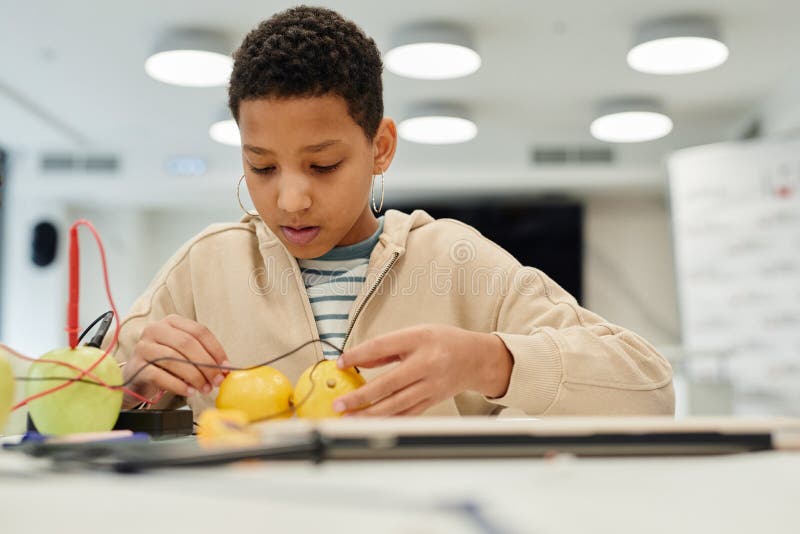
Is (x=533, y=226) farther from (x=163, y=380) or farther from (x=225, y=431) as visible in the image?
(x=225, y=431)

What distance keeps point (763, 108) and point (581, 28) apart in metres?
2.07

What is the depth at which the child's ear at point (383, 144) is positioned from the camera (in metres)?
1.26

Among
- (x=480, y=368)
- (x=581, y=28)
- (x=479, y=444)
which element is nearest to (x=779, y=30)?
(x=581, y=28)

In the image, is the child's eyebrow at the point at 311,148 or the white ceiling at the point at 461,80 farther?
the white ceiling at the point at 461,80

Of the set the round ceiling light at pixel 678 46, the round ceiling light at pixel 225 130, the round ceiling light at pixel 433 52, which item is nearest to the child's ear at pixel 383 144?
the round ceiling light at pixel 433 52

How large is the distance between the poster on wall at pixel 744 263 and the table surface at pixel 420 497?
466 centimetres

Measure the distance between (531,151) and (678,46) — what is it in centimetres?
257

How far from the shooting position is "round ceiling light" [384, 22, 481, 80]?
13.3 feet

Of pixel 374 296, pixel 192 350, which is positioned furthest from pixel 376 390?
pixel 374 296

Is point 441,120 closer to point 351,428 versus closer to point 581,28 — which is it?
point 581,28

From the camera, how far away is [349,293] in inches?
51.4

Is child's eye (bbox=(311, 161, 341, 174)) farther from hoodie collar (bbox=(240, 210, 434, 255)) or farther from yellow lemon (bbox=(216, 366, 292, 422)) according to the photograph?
yellow lemon (bbox=(216, 366, 292, 422))

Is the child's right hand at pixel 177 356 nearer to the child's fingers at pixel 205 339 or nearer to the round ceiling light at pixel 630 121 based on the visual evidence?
the child's fingers at pixel 205 339

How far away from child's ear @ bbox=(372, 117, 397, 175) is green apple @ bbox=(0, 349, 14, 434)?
67cm
